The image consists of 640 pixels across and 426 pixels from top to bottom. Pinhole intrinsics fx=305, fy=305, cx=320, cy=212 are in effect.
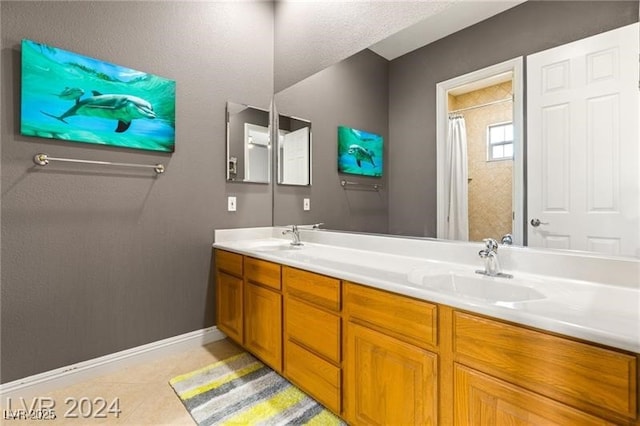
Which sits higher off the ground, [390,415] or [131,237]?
[131,237]

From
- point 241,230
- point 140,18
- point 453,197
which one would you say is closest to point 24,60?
point 140,18

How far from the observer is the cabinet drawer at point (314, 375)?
1399 mm

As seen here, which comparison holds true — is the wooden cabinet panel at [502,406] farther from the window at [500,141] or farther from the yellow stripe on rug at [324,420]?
the window at [500,141]

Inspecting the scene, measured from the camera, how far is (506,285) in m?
1.15

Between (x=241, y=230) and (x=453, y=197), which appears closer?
(x=453, y=197)

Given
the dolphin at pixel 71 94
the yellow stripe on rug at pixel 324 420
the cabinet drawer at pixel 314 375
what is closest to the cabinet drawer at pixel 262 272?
the cabinet drawer at pixel 314 375

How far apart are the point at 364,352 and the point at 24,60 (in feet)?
7.41

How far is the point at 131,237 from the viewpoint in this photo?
202 centimetres

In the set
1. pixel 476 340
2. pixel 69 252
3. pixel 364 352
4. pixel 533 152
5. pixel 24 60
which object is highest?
pixel 24 60

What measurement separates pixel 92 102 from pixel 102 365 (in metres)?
1.62

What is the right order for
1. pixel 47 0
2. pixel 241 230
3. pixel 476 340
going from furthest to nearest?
pixel 241 230
pixel 47 0
pixel 476 340

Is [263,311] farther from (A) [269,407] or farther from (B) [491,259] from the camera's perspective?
(B) [491,259]

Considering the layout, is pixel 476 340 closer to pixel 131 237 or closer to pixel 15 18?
pixel 131 237

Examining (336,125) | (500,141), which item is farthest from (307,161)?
(500,141)
